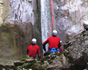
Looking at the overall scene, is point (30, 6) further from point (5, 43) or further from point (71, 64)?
point (71, 64)

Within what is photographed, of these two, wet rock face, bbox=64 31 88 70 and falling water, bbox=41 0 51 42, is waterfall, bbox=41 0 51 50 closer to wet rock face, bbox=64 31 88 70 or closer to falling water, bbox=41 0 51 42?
falling water, bbox=41 0 51 42

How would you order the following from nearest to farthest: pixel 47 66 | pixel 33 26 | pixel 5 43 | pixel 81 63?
pixel 81 63 → pixel 47 66 → pixel 5 43 → pixel 33 26

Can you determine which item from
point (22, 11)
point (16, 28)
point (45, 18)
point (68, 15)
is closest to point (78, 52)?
point (16, 28)

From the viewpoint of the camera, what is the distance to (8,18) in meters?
8.25

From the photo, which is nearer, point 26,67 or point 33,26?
point 26,67

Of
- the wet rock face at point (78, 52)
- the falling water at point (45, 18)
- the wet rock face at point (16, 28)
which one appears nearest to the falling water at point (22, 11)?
the wet rock face at point (16, 28)

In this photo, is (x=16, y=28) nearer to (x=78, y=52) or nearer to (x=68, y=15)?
(x=68, y=15)

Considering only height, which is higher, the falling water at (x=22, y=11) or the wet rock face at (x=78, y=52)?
the falling water at (x=22, y=11)

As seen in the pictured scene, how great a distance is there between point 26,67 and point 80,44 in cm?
122

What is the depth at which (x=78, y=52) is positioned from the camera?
4539 millimetres

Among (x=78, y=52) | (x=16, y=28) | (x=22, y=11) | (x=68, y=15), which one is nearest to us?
(x=78, y=52)

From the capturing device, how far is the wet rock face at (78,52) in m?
4.47

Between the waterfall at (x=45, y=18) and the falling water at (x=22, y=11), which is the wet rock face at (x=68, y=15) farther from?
the falling water at (x=22, y=11)

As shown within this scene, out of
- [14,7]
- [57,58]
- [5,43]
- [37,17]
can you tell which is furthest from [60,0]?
[57,58]
